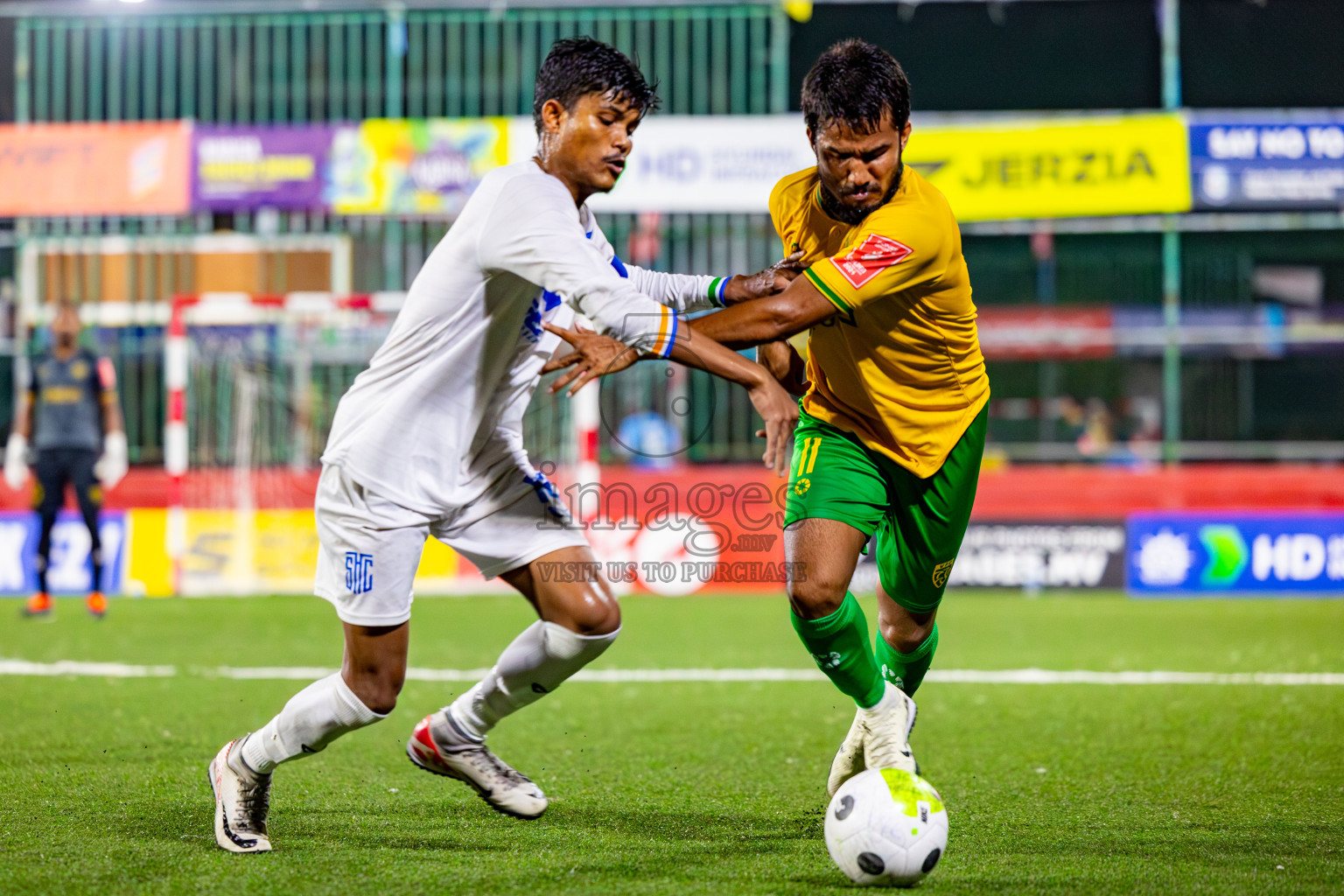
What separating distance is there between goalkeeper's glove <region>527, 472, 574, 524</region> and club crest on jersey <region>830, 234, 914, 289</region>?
105 cm

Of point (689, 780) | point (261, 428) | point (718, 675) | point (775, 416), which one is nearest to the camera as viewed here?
point (775, 416)

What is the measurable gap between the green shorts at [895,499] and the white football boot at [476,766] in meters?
1.15

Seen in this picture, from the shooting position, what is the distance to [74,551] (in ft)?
42.0

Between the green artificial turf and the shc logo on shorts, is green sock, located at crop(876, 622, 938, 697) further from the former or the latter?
the shc logo on shorts

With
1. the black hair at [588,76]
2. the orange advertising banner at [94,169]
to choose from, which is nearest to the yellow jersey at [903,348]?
the black hair at [588,76]

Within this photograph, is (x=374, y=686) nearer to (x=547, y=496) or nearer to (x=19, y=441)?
(x=547, y=496)

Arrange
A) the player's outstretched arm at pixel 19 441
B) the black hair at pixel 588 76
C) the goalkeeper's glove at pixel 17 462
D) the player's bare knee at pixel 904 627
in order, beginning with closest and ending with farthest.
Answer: the black hair at pixel 588 76 → the player's bare knee at pixel 904 627 → the player's outstretched arm at pixel 19 441 → the goalkeeper's glove at pixel 17 462

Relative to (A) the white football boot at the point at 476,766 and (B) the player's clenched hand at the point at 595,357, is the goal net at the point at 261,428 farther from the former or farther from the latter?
(B) the player's clenched hand at the point at 595,357

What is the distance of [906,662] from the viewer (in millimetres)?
4805

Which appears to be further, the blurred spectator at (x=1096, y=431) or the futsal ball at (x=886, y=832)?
the blurred spectator at (x=1096, y=431)

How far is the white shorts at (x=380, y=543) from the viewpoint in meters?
3.96

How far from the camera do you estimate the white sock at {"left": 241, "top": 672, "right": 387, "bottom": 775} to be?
13.2 feet

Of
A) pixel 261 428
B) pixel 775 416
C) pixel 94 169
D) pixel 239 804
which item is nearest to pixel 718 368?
pixel 775 416

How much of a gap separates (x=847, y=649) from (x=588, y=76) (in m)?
1.77
